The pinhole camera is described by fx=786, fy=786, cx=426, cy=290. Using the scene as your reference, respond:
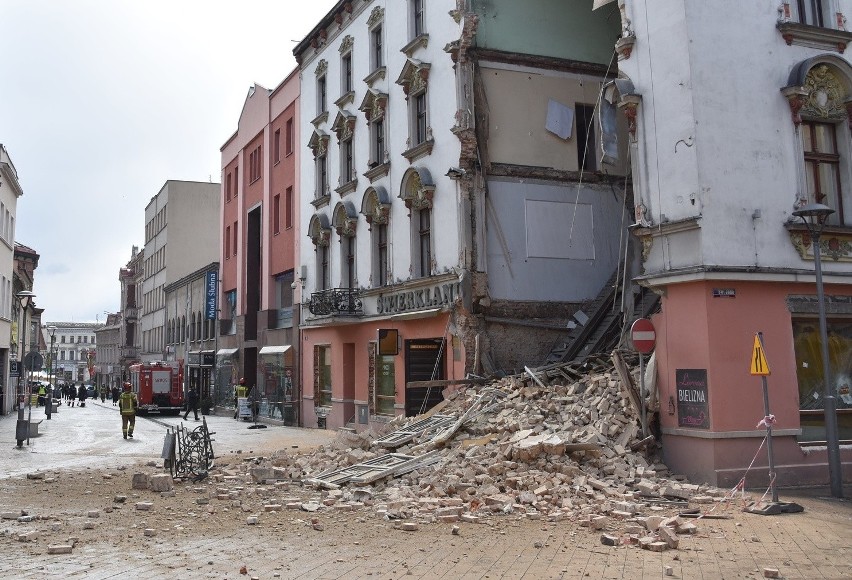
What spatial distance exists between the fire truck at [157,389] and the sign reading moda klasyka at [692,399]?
36922mm

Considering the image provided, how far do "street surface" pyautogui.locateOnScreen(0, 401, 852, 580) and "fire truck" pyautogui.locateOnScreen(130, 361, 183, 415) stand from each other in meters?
31.9

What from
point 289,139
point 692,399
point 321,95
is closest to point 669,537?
point 692,399

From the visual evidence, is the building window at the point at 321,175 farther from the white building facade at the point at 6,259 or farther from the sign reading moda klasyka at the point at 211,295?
the white building facade at the point at 6,259

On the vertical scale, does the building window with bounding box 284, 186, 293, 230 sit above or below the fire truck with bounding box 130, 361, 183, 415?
above

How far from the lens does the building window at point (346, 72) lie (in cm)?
2864

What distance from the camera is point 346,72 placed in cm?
2889

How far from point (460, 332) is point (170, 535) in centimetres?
1153

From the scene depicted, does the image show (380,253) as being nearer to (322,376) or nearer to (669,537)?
(322,376)

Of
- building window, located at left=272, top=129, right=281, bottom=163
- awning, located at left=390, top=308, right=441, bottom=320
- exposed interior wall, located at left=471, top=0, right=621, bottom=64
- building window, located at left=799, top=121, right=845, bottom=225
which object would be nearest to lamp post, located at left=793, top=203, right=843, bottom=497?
building window, located at left=799, top=121, right=845, bottom=225

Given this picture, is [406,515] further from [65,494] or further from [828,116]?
[828,116]

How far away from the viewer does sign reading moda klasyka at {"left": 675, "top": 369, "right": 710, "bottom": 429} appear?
530 inches

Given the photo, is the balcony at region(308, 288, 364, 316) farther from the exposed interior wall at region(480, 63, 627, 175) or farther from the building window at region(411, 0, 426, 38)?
the building window at region(411, 0, 426, 38)

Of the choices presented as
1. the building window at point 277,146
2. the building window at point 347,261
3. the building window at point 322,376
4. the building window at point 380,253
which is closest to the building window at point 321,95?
the building window at point 277,146

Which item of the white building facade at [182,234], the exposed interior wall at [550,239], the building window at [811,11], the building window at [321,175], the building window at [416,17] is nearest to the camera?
the building window at [811,11]
